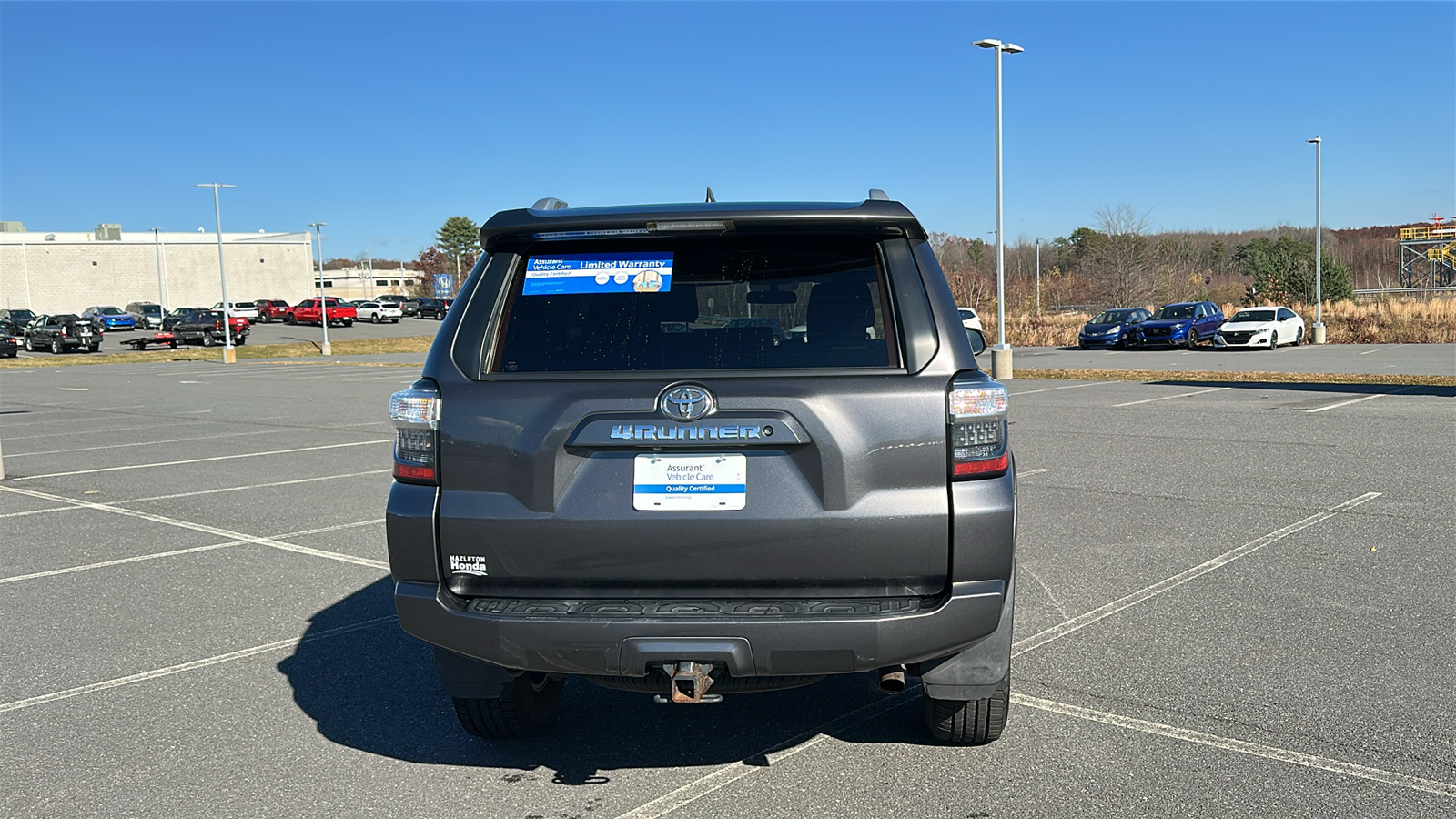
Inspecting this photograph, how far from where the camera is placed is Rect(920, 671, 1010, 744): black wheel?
3959mm

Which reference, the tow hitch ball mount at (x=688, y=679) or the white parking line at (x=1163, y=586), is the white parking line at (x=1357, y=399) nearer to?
the white parking line at (x=1163, y=586)

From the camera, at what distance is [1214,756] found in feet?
13.0

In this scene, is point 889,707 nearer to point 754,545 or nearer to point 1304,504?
point 754,545

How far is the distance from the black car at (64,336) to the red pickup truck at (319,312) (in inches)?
816

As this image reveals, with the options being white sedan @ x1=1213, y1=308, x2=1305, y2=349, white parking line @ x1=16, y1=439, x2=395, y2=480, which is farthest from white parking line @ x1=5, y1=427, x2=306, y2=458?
white sedan @ x1=1213, y1=308, x2=1305, y2=349

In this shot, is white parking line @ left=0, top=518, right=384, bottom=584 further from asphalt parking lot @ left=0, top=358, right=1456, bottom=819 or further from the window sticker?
the window sticker

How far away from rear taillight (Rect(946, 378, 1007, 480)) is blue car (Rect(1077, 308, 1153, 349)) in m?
37.7

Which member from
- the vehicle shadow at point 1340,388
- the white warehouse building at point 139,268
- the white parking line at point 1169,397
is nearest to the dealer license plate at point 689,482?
the white parking line at point 1169,397

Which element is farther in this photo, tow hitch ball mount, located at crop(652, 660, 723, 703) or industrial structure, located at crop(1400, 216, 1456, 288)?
industrial structure, located at crop(1400, 216, 1456, 288)

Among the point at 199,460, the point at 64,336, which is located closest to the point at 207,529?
the point at 199,460

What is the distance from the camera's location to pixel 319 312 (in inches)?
3061

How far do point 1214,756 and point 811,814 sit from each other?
1.44 meters

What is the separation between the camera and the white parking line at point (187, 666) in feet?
15.9

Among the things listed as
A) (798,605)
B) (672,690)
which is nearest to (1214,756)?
(798,605)
